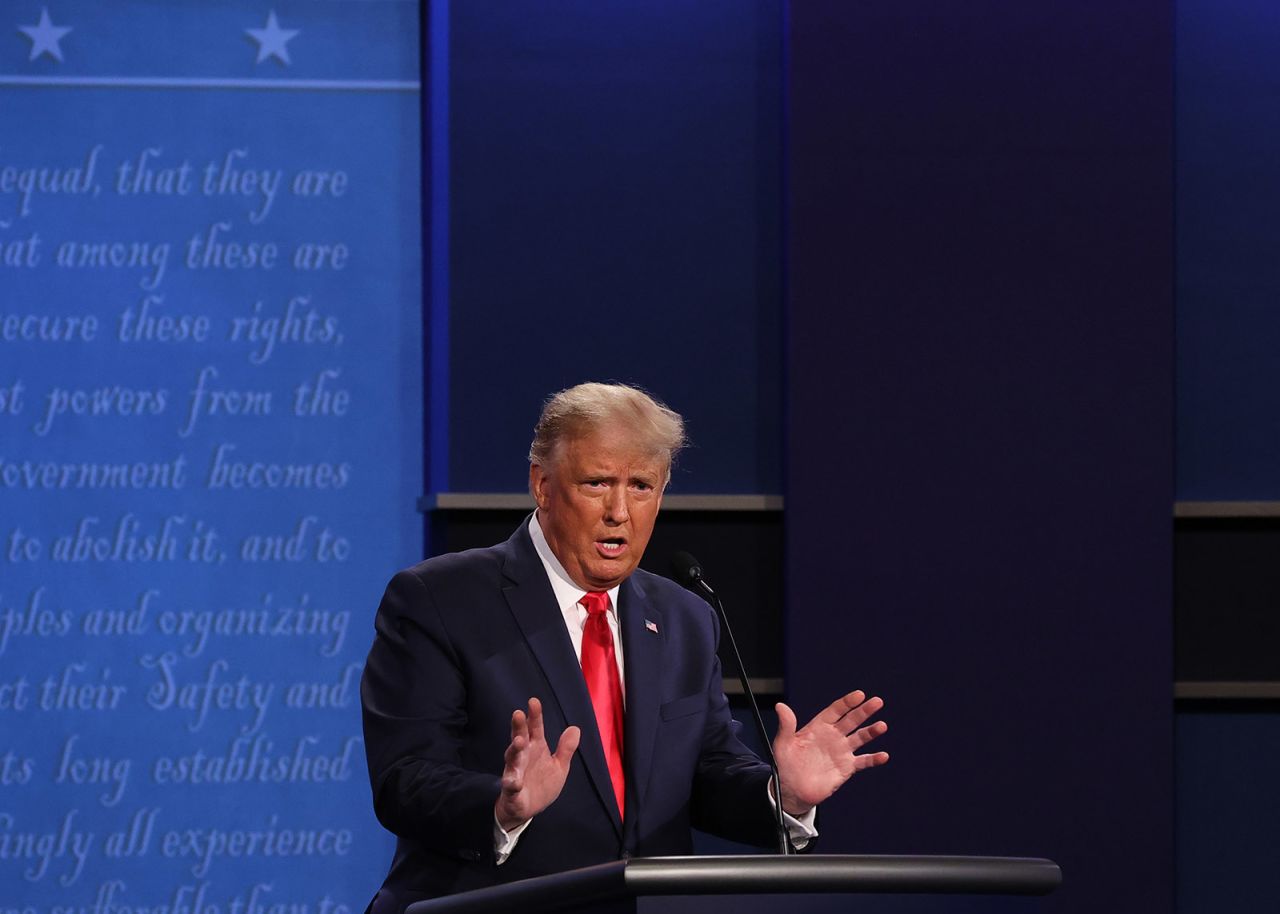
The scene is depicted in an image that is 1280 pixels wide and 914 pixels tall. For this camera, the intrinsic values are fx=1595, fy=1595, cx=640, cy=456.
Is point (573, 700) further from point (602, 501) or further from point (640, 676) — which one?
point (602, 501)

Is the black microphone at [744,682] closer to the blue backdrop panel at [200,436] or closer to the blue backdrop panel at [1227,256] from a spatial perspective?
the blue backdrop panel at [200,436]

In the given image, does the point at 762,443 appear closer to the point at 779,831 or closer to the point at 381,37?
the point at 381,37

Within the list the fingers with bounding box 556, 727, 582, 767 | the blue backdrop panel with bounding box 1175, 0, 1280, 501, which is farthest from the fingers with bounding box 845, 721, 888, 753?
the blue backdrop panel with bounding box 1175, 0, 1280, 501

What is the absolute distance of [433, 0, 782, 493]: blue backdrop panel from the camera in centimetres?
376

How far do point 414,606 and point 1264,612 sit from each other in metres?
2.32

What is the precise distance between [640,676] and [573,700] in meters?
0.13

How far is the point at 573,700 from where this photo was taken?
2371mm

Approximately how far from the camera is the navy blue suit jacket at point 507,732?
88.9 inches

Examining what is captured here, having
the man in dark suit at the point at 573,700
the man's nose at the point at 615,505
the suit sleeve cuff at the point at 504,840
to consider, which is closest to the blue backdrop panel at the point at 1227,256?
the man in dark suit at the point at 573,700

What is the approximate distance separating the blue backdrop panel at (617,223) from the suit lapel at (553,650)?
4.15 ft

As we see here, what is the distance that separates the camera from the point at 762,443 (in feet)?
12.5

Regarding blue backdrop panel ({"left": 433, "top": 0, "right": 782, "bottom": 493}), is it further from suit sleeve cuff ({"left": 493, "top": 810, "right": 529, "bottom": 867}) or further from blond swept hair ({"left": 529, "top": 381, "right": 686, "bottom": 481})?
suit sleeve cuff ({"left": 493, "top": 810, "right": 529, "bottom": 867})

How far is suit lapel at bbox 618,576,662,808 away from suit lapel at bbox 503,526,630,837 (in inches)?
2.1

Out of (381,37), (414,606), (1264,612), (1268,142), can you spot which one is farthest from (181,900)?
(1268,142)
